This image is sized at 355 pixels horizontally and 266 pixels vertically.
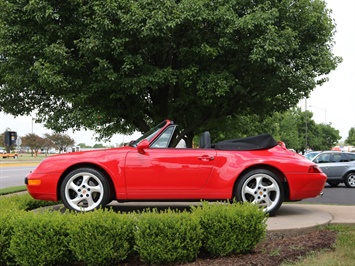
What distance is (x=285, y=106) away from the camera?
49.9 ft

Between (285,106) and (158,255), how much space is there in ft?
39.9

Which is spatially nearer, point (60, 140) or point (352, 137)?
point (60, 140)

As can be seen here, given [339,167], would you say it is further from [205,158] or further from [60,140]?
[60,140]

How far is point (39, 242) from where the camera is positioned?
4.12 m

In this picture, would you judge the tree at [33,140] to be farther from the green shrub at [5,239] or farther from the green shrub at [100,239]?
the green shrub at [100,239]

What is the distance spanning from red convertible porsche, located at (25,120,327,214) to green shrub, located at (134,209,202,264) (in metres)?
1.33

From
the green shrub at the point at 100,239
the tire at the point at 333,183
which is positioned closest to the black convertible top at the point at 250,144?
the green shrub at the point at 100,239

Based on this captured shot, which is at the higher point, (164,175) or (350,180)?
(164,175)

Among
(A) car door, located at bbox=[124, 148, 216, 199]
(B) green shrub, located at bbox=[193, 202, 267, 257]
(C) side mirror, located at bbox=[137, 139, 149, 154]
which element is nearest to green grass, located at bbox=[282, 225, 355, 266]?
(B) green shrub, located at bbox=[193, 202, 267, 257]

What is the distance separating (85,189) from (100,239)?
1623 mm

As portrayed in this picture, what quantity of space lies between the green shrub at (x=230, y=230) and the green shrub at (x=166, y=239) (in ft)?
0.45

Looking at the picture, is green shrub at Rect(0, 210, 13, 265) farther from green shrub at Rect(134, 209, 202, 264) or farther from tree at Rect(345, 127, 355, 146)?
tree at Rect(345, 127, 355, 146)

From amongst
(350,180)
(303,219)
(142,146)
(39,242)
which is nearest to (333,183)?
(350,180)

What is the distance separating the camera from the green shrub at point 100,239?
4078mm
